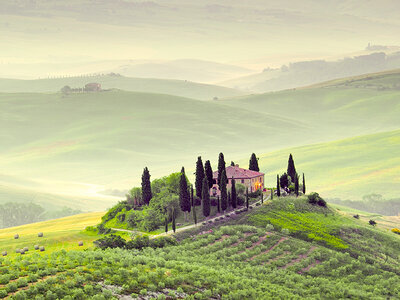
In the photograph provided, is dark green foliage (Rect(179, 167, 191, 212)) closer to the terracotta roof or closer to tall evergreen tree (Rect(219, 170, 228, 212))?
tall evergreen tree (Rect(219, 170, 228, 212))

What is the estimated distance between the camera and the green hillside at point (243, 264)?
239 feet

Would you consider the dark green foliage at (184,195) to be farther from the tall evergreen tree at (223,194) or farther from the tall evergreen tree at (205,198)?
the tall evergreen tree at (223,194)

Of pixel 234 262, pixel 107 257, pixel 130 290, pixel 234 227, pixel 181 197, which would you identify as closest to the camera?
pixel 130 290

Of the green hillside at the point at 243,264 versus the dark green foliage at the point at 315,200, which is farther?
the dark green foliage at the point at 315,200

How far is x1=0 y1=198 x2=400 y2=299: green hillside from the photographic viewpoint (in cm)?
7281

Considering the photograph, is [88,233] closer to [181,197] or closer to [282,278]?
[181,197]

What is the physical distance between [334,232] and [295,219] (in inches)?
289

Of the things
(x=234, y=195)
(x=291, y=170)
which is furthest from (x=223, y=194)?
(x=291, y=170)

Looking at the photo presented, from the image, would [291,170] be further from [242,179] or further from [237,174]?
[242,179]

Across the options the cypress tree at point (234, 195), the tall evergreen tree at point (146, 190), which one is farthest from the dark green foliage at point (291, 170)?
the tall evergreen tree at point (146, 190)

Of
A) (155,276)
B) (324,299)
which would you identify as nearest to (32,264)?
(155,276)

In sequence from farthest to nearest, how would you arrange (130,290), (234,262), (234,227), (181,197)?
(181,197) → (234,227) → (234,262) → (130,290)

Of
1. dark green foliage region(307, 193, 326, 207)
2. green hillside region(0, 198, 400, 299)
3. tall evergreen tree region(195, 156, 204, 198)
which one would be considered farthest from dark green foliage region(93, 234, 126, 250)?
dark green foliage region(307, 193, 326, 207)

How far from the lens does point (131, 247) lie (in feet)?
313
